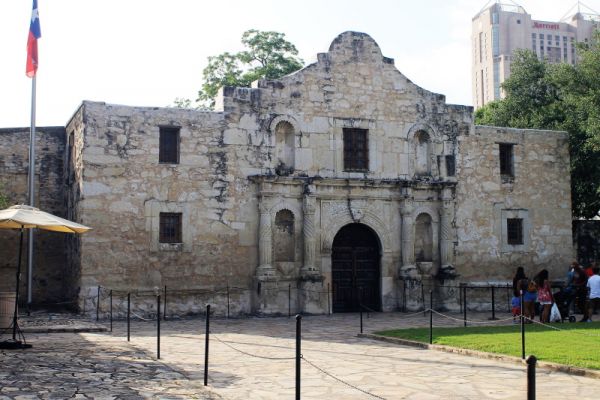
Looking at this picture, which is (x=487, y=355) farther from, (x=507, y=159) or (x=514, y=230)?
(x=507, y=159)

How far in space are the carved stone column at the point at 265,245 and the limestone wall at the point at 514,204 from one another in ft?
20.2

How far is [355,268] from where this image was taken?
22125 mm

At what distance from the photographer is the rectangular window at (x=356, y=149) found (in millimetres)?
22203

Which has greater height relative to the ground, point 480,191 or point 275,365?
point 480,191

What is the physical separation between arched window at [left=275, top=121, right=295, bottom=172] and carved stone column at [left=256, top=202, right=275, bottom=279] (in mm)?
1397

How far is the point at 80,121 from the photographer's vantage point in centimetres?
2008

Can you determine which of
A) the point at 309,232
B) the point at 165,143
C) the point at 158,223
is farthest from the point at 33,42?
the point at 309,232

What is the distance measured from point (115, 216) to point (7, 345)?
23.1 ft

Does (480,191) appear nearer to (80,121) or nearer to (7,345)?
(80,121)

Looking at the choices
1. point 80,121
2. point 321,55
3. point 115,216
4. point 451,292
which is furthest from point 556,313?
point 80,121

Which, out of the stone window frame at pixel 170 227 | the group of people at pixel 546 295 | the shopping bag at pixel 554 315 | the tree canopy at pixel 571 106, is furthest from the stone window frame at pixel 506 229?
the stone window frame at pixel 170 227

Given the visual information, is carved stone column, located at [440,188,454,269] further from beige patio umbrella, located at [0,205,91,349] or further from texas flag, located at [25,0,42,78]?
texas flag, located at [25,0,42,78]

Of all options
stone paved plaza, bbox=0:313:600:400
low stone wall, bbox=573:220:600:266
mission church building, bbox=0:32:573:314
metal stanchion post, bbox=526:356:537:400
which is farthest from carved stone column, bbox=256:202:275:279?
metal stanchion post, bbox=526:356:537:400

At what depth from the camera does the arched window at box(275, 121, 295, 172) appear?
21.5m
